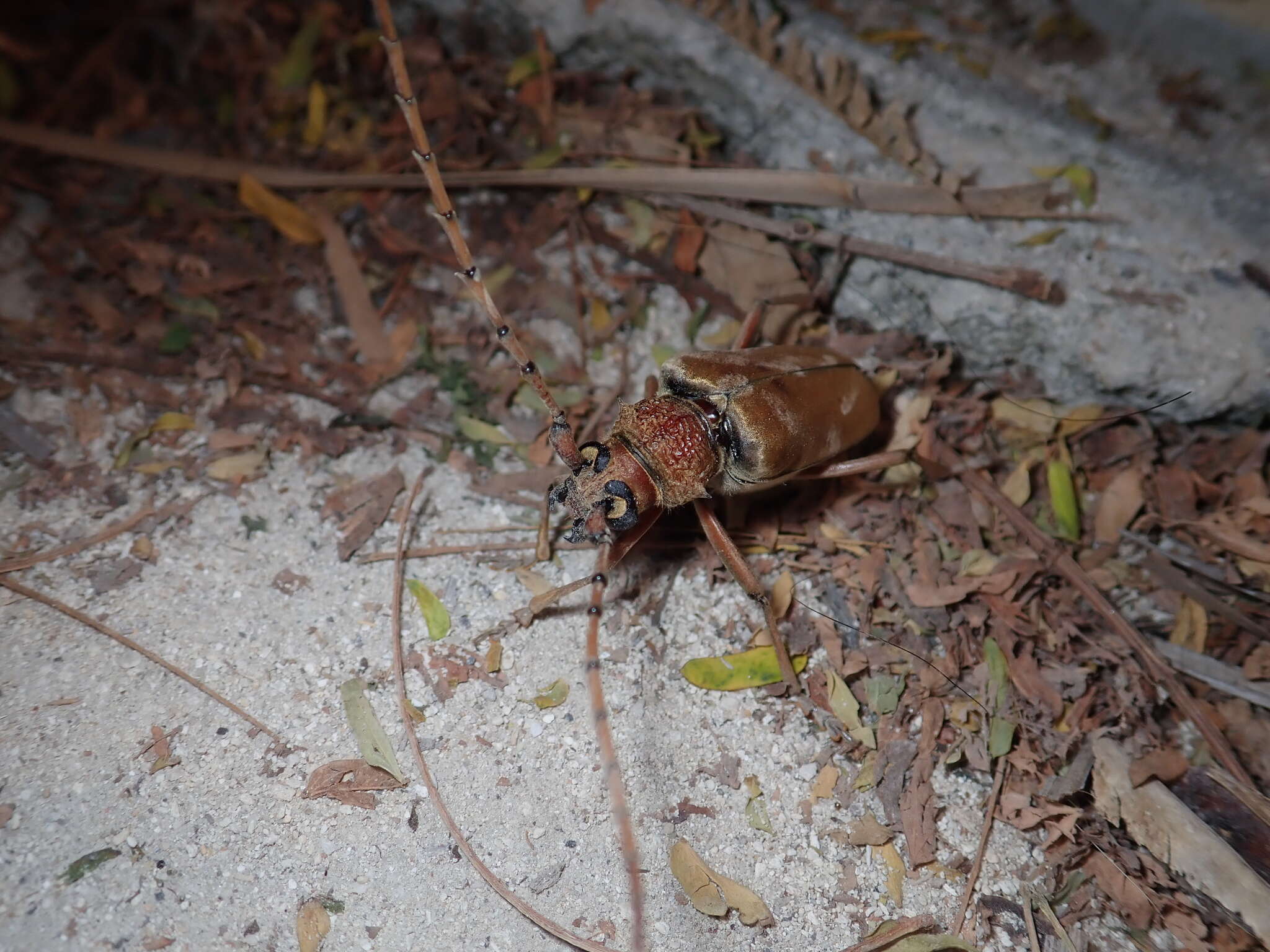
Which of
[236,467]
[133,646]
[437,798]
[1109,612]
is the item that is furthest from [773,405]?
[133,646]

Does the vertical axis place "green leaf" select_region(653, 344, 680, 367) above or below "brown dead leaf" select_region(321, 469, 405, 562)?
above

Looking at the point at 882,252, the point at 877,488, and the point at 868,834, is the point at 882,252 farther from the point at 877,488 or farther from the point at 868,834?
the point at 868,834

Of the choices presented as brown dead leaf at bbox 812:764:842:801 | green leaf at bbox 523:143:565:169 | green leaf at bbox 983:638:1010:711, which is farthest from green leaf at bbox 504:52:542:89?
brown dead leaf at bbox 812:764:842:801

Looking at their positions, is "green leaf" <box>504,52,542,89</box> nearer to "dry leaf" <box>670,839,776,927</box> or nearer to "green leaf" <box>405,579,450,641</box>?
"green leaf" <box>405,579,450,641</box>

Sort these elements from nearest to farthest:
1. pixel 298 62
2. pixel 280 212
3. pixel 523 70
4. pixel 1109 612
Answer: pixel 1109 612 → pixel 280 212 → pixel 523 70 → pixel 298 62

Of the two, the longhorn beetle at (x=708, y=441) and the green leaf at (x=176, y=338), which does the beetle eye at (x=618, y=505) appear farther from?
the green leaf at (x=176, y=338)

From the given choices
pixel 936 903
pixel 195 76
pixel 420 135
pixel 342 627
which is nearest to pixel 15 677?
pixel 342 627
